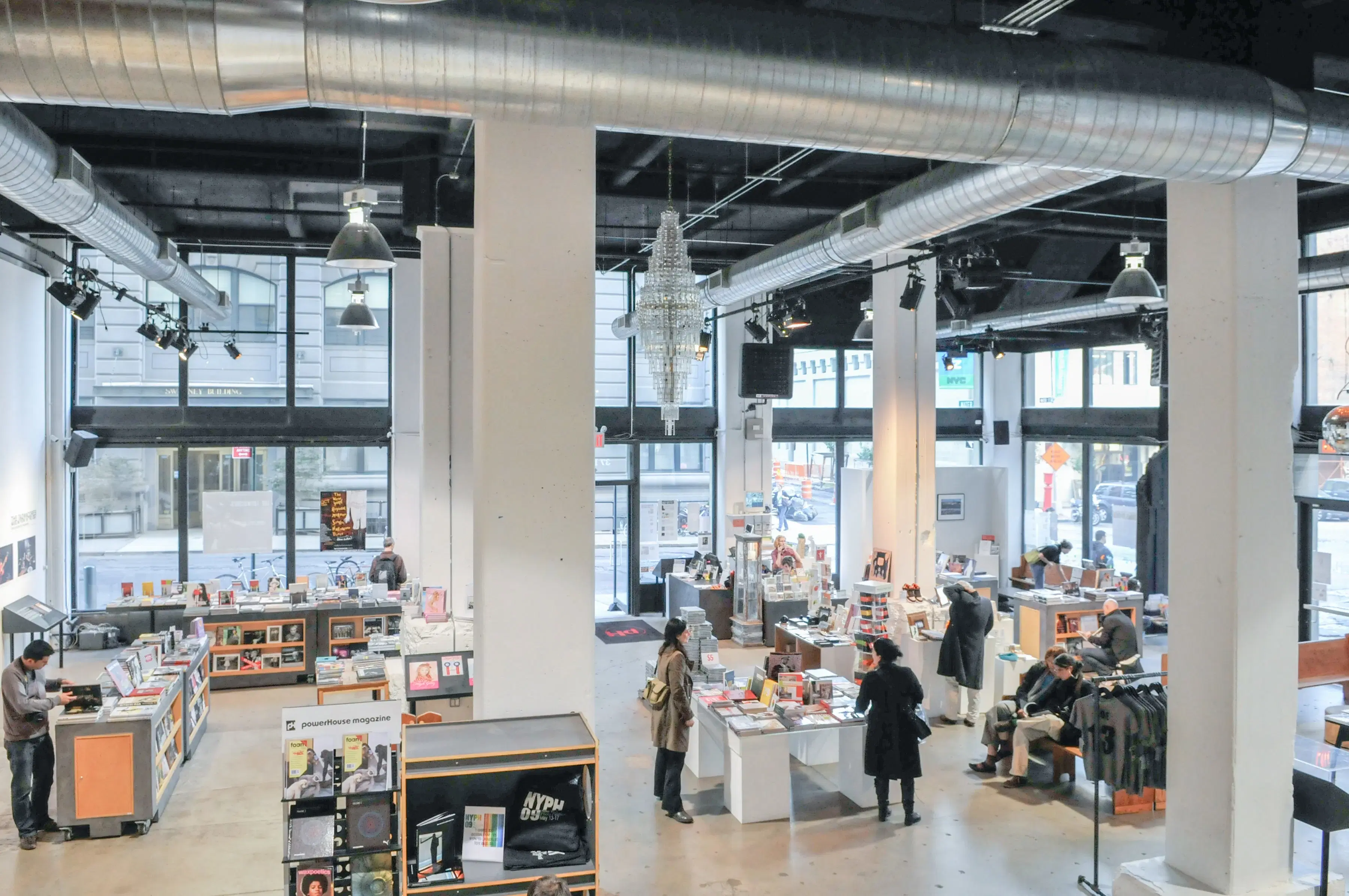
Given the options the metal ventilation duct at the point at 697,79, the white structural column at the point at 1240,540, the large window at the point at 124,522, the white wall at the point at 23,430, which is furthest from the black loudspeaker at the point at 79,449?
the white structural column at the point at 1240,540

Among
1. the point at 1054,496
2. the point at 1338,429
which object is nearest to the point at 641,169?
the point at 1338,429

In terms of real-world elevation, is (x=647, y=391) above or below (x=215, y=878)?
above

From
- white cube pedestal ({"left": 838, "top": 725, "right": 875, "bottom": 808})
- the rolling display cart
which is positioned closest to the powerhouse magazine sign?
the rolling display cart

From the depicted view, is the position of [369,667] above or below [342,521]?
below

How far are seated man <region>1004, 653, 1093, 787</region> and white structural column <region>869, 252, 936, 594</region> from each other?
3.85 m

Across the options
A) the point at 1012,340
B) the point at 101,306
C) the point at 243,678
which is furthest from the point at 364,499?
the point at 1012,340

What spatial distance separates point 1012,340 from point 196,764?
15.4m

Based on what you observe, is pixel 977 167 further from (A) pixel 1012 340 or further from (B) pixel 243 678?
(A) pixel 1012 340

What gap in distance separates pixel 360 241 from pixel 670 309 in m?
2.25

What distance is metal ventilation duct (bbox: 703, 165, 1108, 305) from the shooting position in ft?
21.5

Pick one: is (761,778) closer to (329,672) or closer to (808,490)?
(329,672)

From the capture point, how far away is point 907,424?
12.2 metres

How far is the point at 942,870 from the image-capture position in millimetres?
6445

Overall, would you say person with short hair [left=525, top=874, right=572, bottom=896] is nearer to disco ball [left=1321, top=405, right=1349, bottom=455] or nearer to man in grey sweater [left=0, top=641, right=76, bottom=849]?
man in grey sweater [left=0, top=641, right=76, bottom=849]
